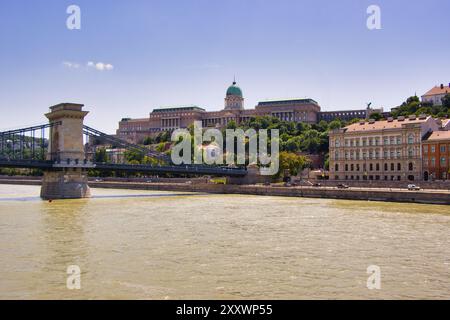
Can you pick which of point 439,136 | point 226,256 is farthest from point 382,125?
point 226,256

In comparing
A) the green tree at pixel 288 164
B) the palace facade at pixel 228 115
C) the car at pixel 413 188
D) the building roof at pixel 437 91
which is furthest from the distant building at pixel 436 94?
the car at pixel 413 188

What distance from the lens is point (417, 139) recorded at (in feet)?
191

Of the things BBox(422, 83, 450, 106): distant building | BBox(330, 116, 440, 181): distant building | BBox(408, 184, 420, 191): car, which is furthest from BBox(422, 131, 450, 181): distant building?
BBox(422, 83, 450, 106): distant building

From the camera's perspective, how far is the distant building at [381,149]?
58844 millimetres

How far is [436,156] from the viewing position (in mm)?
56719

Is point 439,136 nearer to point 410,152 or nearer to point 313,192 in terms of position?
point 410,152

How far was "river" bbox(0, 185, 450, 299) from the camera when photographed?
42.1ft

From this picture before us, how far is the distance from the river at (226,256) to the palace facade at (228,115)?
101 m

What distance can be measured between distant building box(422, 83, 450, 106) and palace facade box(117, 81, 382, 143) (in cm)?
2326

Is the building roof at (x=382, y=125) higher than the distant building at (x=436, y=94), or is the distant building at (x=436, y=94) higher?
the distant building at (x=436, y=94)

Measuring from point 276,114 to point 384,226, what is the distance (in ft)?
386

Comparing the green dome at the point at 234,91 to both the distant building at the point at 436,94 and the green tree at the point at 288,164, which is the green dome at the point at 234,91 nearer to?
the distant building at the point at 436,94

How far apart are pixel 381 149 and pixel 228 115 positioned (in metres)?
86.8
